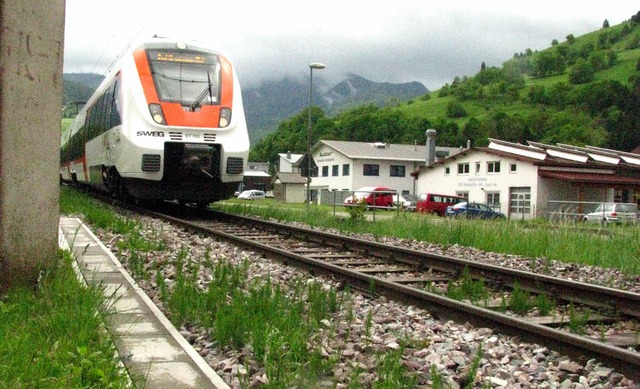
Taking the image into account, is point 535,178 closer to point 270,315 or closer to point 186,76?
point 186,76

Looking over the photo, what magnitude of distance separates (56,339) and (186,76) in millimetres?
11451

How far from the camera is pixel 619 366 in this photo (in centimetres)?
442

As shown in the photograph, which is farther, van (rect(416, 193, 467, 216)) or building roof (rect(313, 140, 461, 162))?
building roof (rect(313, 140, 461, 162))

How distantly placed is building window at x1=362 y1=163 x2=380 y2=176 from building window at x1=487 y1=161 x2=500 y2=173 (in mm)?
19044

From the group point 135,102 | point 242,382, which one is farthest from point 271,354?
point 135,102

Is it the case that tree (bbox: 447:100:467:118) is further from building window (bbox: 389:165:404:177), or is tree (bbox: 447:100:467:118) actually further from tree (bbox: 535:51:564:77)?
building window (bbox: 389:165:404:177)

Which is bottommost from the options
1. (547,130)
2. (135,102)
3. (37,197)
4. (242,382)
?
(242,382)

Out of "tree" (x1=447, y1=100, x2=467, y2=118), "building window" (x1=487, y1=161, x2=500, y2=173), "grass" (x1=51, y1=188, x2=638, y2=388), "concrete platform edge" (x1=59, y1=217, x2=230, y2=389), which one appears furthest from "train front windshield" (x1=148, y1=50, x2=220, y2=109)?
"tree" (x1=447, y1=100, x2=467, y2=118)

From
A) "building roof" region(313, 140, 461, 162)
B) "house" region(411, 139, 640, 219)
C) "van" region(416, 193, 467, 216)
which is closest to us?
"van" region(416, 193, 467, 216)

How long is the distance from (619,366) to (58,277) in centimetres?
431

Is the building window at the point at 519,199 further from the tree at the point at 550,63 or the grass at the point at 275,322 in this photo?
the tree at the point at 550,63

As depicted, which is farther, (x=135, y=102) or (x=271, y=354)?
(x=135, y=102)

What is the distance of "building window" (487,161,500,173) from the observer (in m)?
48.7

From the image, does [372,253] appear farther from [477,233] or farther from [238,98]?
[238,98]
